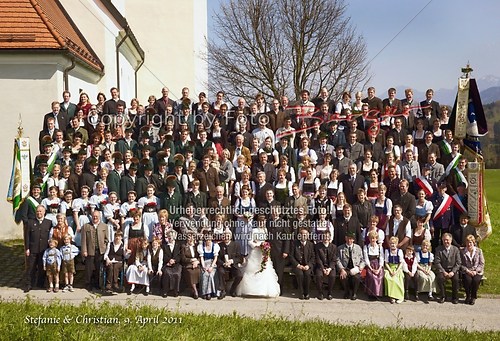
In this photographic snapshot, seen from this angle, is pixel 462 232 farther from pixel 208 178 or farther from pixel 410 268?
pixel 208 178

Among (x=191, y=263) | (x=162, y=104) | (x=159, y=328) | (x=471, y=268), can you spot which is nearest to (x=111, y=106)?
(x=162, y=104)

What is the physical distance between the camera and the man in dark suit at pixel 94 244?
11.1 meters

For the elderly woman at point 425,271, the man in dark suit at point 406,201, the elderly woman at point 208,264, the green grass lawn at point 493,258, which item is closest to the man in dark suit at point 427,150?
the man in dark suit at point 406,201

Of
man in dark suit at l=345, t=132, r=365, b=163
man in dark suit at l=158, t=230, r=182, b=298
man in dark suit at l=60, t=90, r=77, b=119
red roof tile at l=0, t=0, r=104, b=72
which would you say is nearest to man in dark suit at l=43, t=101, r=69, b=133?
man in dark suit at l=60, t=90, r=77, b=119

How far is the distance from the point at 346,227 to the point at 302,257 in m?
1.06

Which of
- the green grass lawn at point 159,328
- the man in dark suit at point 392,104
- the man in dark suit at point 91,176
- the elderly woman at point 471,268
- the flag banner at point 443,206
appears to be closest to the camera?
the green grass lawn at point 159,328

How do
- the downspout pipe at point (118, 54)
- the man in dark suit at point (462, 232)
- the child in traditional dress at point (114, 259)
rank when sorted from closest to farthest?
1. the child in traditional dress at point (114, 259)
2. the man in dark suit at point (462, 232)
3. the downspout pipe at point (118, 54)

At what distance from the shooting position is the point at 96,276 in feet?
36.7

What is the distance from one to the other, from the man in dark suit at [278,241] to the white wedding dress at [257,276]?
0.42 ft

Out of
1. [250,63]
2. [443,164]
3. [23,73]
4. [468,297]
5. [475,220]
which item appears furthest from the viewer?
[250,63]

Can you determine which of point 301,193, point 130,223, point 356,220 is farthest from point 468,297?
point 130,223

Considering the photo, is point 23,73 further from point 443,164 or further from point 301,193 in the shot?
point 443,164

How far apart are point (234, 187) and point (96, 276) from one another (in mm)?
3309

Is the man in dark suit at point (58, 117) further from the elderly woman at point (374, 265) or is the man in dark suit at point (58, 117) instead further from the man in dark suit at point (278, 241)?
the elderly woman at point (374, 265)
